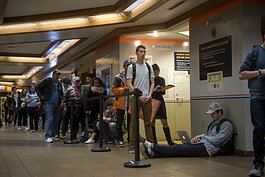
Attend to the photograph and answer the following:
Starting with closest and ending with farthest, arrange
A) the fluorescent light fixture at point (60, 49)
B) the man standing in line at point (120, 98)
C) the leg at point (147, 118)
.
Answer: the leg at point (147, 118) < the man standing in line at point (120, 98) < the fluorescent light fixture at point (60, 49)

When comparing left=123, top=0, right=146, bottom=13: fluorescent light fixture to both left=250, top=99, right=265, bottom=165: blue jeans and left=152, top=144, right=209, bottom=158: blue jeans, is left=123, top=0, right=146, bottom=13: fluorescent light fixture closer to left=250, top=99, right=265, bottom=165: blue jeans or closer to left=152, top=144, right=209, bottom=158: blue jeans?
left=152, top=144, right=209, bottom=158: blue jeans

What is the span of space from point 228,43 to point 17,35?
18.3ft

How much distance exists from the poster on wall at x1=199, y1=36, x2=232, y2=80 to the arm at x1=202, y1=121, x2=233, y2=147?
91cm

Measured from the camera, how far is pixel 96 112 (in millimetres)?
8109

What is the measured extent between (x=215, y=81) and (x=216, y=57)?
1.40ft

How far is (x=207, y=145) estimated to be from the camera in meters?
5.48

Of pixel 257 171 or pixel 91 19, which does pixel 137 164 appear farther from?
pixel 91 19

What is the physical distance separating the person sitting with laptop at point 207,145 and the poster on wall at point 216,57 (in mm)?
761

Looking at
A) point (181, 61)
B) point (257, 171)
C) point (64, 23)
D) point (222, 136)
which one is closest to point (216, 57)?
point (222, 136)

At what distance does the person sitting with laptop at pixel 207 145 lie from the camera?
5203 mm

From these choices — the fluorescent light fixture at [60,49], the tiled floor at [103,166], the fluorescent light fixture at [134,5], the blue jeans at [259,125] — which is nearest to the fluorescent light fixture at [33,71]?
the fluorescent light fixture at [60,49]

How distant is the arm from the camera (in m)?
5.50

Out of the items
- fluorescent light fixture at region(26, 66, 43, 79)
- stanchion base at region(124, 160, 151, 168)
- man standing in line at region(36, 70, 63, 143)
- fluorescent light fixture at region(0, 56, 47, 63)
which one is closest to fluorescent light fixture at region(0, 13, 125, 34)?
man standing in line at region(36, 70, 63, 143)

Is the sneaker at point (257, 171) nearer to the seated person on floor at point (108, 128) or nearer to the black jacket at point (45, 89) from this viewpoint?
the seated person on floor at point (108, 128)
